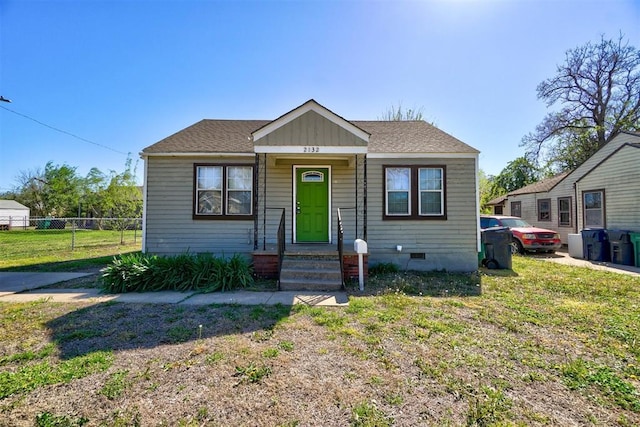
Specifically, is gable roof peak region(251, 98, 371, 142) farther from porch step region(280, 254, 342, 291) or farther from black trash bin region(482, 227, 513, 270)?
black trash bin region(482, 227, 513, 270)

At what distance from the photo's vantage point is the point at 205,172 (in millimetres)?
8023

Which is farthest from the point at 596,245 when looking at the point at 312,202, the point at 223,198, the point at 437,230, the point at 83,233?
the point at 83,233

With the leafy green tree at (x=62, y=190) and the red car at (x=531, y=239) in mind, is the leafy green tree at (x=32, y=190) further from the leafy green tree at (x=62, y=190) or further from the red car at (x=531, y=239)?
the red car at (x=531, y=239)

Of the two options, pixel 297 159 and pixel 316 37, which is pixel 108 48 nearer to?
pixel 316 37

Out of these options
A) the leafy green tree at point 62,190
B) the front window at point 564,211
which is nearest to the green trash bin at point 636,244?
the front window at point 564,211

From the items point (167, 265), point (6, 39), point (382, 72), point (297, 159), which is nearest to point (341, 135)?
point (297, 159)

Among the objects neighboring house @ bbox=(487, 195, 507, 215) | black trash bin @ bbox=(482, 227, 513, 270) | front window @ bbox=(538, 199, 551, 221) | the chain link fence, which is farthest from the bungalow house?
the chain link fence

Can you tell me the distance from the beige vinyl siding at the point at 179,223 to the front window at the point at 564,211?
1458cm

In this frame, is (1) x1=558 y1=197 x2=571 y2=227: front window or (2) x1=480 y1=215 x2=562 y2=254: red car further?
(1) x1=558 y1=197 x2=571 y2=227: front window

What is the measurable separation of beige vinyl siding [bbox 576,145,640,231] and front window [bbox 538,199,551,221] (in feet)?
10.2

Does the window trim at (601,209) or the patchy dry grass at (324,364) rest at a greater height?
the window trim at (601,209)

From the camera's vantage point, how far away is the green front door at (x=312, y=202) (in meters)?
8.07

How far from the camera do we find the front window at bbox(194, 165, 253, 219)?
26.2ft

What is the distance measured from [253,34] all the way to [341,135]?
5071 mm
